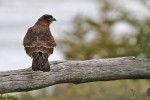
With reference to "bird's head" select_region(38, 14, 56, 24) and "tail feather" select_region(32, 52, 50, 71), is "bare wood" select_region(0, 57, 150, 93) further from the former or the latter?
"bird's head" select_region(38, 14, 56, 24)

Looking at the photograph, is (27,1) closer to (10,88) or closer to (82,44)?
(82,44)

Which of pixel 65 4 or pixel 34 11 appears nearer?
pixel 34 11

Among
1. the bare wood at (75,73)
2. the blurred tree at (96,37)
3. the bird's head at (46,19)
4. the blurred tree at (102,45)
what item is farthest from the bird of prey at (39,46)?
the blurred tree at (96,37)

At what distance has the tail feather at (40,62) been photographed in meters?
7.20

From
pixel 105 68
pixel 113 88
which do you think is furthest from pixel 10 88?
pixel 113 88

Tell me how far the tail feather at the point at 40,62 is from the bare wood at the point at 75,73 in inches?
3.7

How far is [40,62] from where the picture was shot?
7.24 metres

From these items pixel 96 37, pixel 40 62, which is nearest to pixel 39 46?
pixel 40 62

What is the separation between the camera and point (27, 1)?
73.3ft

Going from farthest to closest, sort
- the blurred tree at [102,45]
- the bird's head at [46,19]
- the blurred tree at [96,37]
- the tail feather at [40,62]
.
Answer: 1. the blurred tree at [96,37]
2. the blurred tree at [102,45]
3. the bird's head at [46,19]
4. the tail feather at [40,62]

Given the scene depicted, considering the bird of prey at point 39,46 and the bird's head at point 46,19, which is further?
the bird's head at point 46,19

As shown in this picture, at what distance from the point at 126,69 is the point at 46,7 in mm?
13055

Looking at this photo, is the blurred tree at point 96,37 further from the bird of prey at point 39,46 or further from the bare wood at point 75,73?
the bird of prey at point 39,46

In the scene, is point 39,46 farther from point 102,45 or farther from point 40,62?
point 102,45
